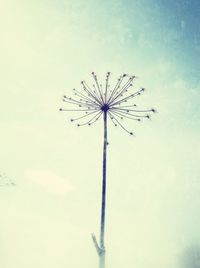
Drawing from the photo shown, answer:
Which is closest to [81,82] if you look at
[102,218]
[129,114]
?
[129,114]

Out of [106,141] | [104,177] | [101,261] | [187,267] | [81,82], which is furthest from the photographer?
[187,267]

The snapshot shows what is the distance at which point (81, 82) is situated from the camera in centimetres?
955

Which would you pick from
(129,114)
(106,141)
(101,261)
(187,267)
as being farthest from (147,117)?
(187,267)

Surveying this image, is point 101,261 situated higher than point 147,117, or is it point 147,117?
point 147,117

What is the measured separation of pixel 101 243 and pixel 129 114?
4180 millimetres

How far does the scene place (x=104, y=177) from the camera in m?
6.80

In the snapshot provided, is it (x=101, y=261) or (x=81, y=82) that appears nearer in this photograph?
(x=101, y=261)

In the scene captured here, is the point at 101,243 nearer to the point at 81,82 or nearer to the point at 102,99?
the point at 102,99

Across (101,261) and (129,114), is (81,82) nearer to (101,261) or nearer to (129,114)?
(129,114)

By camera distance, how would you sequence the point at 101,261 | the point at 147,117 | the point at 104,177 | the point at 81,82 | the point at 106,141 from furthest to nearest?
1. the point at 81,82
2. the point at 147,117
3. the point at 106,141
4. the point at 104,177
5. the point at 101,261

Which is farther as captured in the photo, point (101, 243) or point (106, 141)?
point (106, 141)

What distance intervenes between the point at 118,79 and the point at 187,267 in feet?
222

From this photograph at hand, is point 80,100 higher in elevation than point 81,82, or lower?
lower

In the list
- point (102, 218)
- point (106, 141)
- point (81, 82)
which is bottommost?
point (102, 218)
